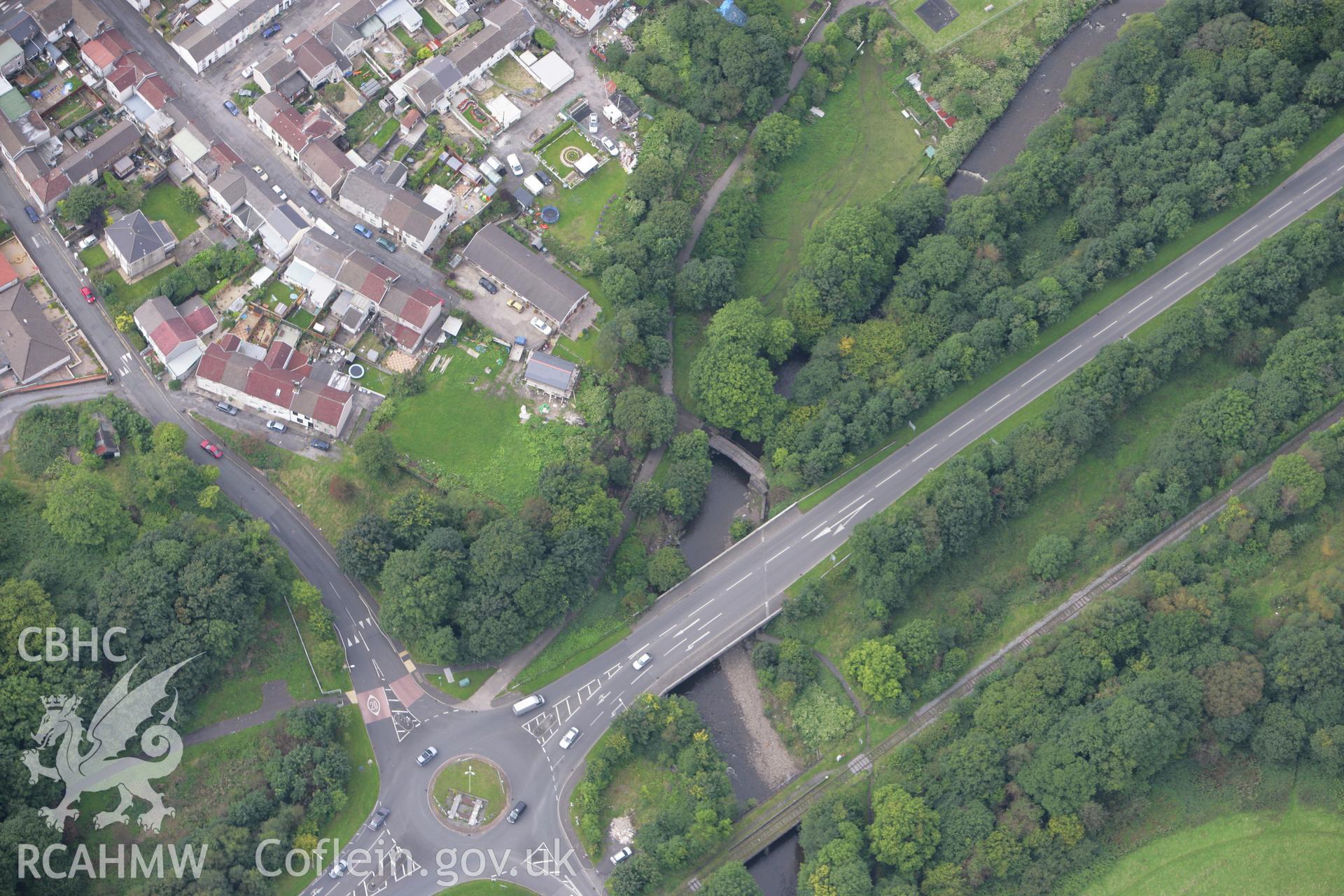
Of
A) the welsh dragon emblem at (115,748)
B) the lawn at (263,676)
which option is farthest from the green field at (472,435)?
the welsh dragon emblem at (115,748)

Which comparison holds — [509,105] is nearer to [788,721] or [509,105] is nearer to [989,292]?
[989,292]

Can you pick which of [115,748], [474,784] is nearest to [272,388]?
[115,748]

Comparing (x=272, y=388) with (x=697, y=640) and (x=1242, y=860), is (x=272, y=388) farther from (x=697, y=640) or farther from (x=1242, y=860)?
(x=1242, y=860)

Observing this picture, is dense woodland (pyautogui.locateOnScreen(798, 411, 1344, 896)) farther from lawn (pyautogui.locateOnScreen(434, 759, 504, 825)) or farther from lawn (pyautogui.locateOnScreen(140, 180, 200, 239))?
lawn (pyautogui.locateOnScreen(140, 180, 200, 239))

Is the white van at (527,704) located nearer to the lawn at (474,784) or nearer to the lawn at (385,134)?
the lawn at (474,784)

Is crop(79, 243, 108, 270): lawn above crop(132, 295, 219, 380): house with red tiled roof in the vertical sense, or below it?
above

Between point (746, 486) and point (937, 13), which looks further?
point (937, 13)

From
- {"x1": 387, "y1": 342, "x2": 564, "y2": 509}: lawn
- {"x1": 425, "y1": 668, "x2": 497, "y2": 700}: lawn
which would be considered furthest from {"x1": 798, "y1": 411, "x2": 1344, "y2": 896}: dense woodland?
{"x1": 387, "y1": 342, "x2": 564, "y2": 509}: lawn
